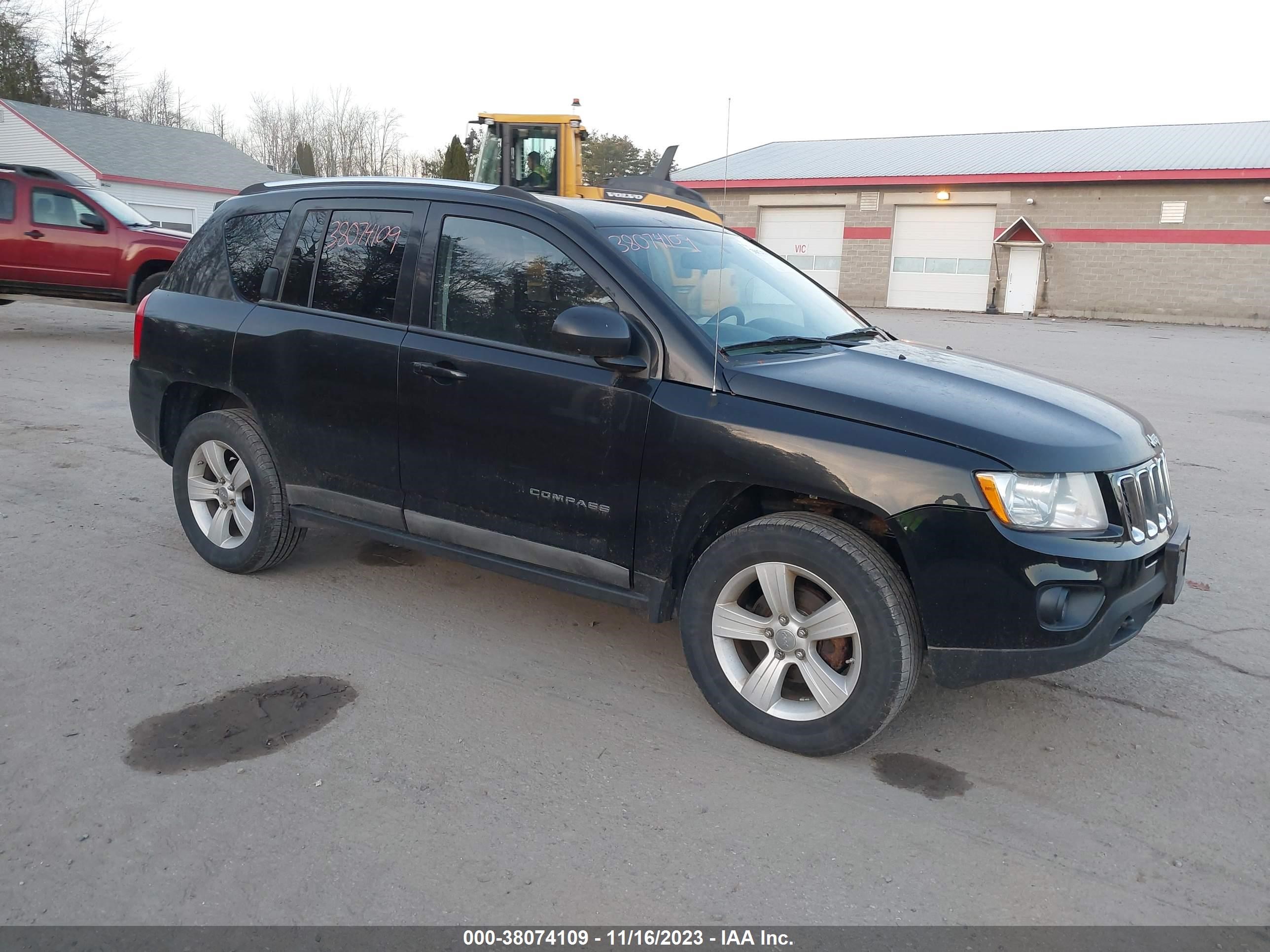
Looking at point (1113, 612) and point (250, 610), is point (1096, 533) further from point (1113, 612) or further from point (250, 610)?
point (250, 610)

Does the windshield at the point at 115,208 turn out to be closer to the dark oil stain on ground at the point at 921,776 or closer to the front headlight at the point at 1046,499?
the dark oil stain on ground at the point at 921,776

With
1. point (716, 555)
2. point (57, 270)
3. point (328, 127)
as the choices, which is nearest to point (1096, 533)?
point (716, 555)

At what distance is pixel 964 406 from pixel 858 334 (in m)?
1.20

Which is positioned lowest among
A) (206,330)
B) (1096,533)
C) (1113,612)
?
(1113,612)

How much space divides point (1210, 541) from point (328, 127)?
Answer: 70.4m

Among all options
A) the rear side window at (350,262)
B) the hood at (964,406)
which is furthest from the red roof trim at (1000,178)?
the hood at (964,406)

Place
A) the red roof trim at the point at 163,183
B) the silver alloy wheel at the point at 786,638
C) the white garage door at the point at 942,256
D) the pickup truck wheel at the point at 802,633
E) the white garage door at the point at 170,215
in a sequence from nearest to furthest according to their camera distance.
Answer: the pickup truck wheel at the point at 802,633, the silver alloy wheel at the point at 786,638, the white garage door at the point at 942,256, the red roof trim at the point at 163,183, the white garage door at the point at 170,215

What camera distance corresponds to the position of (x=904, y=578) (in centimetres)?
335

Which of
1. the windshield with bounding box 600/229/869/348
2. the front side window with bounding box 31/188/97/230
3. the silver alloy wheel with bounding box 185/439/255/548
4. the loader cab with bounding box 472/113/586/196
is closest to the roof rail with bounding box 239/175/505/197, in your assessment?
the windshield with bounding box 600/229/869/348

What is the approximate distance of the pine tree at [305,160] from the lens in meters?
60.5

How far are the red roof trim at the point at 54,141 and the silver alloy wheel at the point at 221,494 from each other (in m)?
34.1

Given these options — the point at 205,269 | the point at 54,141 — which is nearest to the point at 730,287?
the point at 205,269
